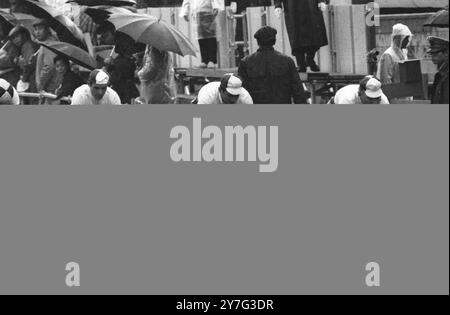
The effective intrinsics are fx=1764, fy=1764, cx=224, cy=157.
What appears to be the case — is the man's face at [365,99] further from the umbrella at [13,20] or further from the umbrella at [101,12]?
the umbrella at [13,20]

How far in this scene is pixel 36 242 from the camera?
860cm

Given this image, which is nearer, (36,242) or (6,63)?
(36,242)

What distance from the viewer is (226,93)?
337 inches

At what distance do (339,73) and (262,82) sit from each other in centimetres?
40

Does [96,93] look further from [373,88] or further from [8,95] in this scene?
[373,88]

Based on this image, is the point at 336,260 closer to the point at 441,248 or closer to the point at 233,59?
the point at 441,248

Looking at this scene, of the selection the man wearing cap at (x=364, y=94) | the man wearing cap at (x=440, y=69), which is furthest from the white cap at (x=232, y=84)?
the man wearing cap at (x=440, y=69)

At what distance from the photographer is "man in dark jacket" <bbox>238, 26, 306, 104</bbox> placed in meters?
8.75

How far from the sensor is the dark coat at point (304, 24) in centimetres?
879

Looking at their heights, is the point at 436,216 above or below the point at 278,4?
below

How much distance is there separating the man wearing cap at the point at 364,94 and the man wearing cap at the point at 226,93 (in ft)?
1.46

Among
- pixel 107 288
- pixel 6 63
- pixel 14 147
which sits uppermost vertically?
pixel 6 63

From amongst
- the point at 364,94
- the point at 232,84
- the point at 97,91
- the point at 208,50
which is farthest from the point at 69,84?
the point at 364,94

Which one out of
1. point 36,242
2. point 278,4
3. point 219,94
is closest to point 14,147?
point 36,242
